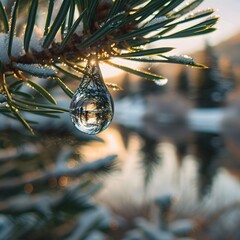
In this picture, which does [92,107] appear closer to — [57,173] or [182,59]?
[182,59]

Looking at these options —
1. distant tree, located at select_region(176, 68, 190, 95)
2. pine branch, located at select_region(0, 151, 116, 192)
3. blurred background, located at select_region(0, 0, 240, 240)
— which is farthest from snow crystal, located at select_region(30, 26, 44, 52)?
distant tree, located at select_region(176, 68, 190, 95)

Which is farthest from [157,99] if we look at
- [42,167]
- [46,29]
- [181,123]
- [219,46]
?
[46,29]

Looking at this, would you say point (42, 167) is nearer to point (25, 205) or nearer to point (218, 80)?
point (25, 205)

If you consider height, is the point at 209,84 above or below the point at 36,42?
above

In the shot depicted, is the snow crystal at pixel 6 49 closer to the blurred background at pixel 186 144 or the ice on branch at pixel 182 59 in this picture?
the ice on branch at pixel 182 59

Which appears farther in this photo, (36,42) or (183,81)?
(183,81)

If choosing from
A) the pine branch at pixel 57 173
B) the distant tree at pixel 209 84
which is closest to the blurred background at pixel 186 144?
the distant tree at pixel 209 84

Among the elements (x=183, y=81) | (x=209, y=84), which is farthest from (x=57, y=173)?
(x=183, y=81)
